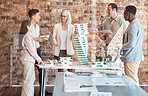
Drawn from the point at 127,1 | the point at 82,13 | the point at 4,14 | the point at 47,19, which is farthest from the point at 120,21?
the point at 4,14

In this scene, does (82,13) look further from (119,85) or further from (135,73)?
(119,85)

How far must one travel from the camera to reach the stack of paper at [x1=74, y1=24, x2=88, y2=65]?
1656 mm

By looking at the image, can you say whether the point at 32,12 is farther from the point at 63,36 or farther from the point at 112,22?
the point at 112,22

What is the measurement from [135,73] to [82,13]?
643 millimetres

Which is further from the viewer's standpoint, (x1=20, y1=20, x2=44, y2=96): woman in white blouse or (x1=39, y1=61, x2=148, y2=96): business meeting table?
(x1=20, y1=20, x2=44, y2=96): woman in white blouse

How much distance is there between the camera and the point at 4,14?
1754 millimetres

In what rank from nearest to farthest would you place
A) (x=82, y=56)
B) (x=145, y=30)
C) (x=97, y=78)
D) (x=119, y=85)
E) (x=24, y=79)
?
(x=119, y=85) → (x=97, y=78) → (x=145, y=30) → (x=82, y=56) → (x=24, y=79)

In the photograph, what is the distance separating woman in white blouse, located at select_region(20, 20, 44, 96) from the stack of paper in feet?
1.10

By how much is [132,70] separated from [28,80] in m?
0.91

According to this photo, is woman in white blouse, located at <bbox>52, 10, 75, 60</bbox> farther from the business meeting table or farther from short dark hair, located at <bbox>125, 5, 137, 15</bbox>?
short dark hair, located at <bbox>125, 5, 137, 15</bbox>

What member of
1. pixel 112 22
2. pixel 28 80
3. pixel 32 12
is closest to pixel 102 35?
pixel 112 22

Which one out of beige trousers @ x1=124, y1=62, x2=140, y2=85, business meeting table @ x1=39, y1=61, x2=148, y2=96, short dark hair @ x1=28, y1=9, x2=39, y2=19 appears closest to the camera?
business meeting table @ x1=39, y1=61, x2=148, y2=96

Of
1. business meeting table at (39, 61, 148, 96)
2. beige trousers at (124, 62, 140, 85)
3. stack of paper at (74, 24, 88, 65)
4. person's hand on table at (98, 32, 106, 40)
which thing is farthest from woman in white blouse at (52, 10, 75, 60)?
beige trousers at (124, 62, 140, 85)

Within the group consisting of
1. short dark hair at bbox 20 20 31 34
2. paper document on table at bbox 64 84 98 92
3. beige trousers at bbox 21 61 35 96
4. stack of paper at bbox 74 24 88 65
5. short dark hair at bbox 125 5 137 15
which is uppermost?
short dark hair at bbox 125 5 137 15
